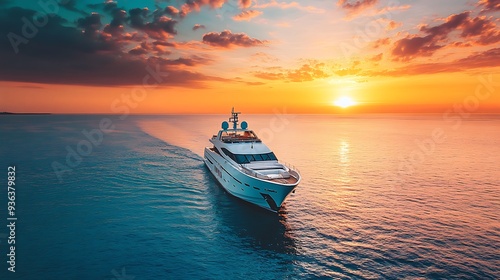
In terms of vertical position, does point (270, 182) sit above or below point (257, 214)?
above

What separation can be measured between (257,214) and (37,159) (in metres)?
46.0

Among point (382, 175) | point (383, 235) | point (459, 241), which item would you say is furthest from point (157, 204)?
point (382, 175)

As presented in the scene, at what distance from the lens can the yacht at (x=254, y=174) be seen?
76.3 feet

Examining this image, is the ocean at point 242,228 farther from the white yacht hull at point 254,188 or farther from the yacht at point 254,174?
the yacht at point 254,174

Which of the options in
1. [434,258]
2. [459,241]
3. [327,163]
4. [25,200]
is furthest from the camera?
[327,163]

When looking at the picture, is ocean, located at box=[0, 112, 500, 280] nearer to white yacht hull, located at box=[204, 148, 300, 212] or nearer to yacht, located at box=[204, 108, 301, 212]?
white yacht hull, located at box=[204, 148, 300, 212]

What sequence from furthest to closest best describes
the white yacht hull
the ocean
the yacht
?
the yacht, the white yacht hull, the ocean

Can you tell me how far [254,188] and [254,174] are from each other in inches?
52.7

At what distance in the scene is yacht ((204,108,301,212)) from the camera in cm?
2327

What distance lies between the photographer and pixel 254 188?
24.4m

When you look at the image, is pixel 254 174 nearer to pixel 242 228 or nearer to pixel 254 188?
pixel 254 188

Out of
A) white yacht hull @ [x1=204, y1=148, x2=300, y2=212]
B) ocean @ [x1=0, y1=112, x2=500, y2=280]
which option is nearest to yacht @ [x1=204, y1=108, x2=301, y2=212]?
white yacht hull @ [x1=204, y1=148, x2=300, y2=212]

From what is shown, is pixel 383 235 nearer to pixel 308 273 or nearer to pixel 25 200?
pixel 308 273

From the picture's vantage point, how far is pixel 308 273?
15.8 metres
